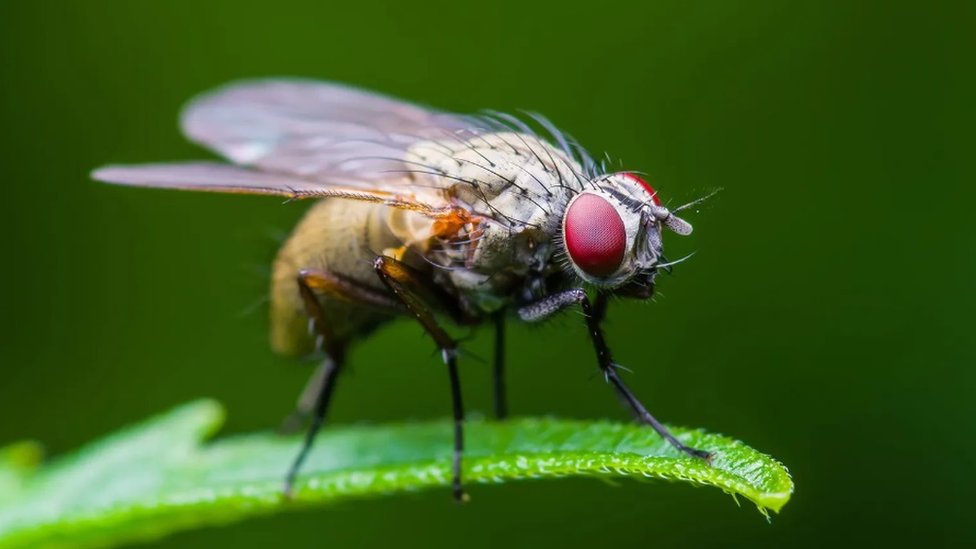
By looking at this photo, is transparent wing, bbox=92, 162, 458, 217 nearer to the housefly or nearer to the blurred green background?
the housefly

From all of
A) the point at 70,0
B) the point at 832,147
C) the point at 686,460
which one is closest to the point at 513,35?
the point at 832,147

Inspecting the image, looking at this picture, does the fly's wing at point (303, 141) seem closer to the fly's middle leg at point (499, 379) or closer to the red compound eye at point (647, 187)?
the red compound eye at point (647, 187)

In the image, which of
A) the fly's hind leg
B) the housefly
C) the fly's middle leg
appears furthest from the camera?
the fly's middle leg

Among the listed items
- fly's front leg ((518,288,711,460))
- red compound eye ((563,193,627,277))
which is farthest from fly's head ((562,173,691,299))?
fly's front leg ((518,288,711,460))

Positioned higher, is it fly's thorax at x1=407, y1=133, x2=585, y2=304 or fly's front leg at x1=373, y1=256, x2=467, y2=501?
fly's thorax at x1=407, y1=133, x2=585, y2=304

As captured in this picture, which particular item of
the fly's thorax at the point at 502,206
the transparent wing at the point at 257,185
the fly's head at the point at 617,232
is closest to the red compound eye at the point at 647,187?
the fly's head at the point at 617,232

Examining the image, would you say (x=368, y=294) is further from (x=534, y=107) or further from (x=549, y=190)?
(x=534, y=107)

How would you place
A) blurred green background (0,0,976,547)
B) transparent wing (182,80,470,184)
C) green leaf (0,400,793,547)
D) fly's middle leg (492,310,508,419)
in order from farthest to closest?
blurred green background (0,0,976,547) < fly's middle leg (492,310,508,419) < transparent wing (182,80,470,184) < green leaf (0,400,793,547)

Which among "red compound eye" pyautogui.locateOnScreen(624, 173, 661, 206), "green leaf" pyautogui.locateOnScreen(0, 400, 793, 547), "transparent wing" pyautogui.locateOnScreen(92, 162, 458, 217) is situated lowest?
"green leaf" pyautogui.locateOnScreen(0, 400, 793, 547)
